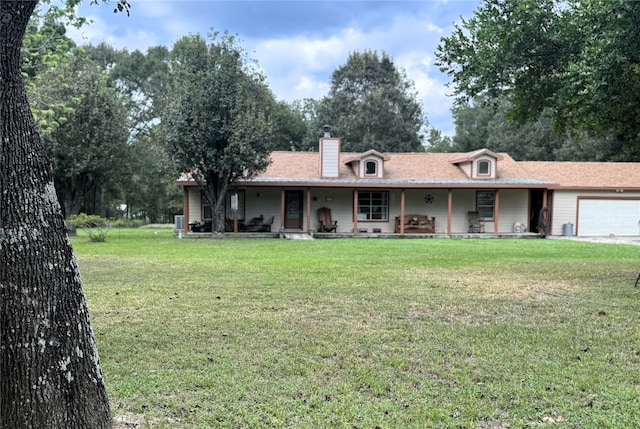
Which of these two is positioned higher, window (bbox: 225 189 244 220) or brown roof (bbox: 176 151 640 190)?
brown roof (bbox: 176 151 640 190)

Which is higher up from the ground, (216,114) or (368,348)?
(216,114)

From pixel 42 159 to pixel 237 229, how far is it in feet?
56.2

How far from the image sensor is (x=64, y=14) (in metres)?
8.72

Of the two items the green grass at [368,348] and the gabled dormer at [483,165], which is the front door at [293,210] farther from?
the green grass at [368,348]

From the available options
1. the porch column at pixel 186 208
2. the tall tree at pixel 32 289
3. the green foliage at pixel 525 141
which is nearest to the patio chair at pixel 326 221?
the porch column at pixel 186 208

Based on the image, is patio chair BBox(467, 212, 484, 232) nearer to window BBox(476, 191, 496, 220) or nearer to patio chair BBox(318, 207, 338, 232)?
window BBox(476, 191, 496, 220)

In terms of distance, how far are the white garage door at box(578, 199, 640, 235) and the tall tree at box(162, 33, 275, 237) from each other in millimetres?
14246

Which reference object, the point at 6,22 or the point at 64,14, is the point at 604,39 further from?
the point at 64,14

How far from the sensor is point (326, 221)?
1995cm

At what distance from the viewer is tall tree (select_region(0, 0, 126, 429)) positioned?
7.15ft

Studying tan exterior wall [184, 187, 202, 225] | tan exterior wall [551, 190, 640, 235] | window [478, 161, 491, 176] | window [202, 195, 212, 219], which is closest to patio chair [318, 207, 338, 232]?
window [202, 195, 212, 219]

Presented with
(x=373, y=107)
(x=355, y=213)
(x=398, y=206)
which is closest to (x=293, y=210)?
(x=355, y=213)

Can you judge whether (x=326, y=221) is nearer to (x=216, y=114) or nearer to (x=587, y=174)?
(x=216, y=114)

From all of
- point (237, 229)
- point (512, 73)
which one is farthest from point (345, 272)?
point (237, 229)
